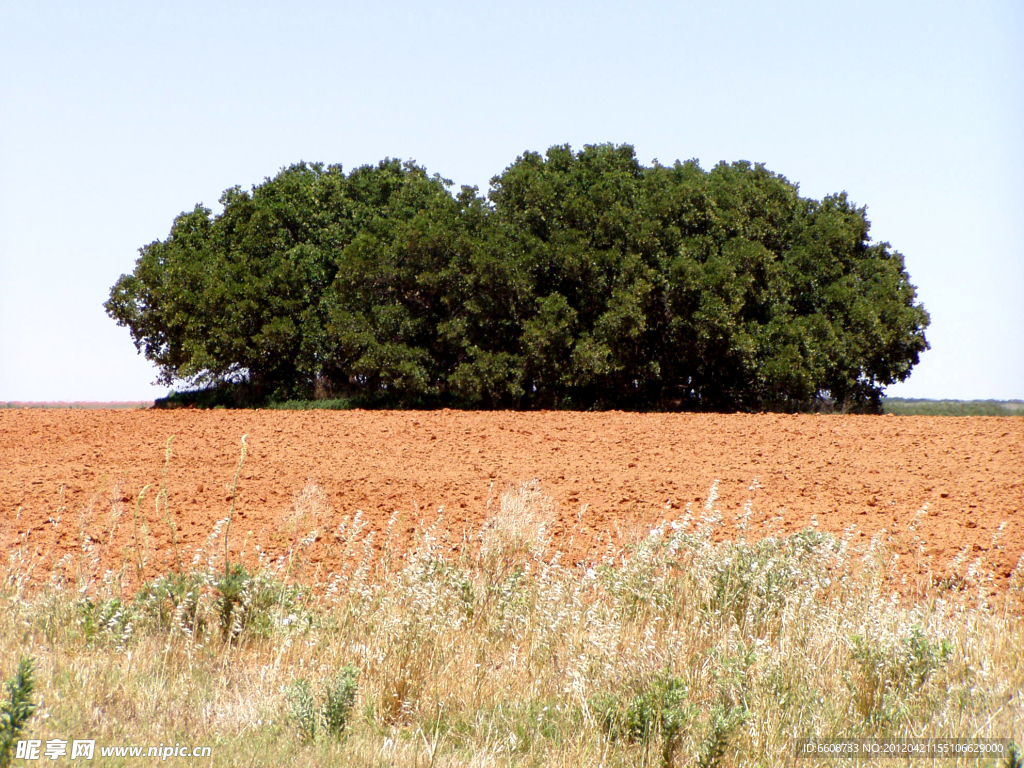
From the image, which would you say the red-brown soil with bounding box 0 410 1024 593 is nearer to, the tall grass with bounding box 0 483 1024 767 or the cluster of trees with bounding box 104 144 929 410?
the tall grass with bounding box 0 483 1024 767

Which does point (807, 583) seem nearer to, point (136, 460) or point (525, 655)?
point (525, 655)

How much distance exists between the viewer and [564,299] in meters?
25.2

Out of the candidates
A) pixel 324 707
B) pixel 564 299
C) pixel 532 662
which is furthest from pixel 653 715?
pixel 564 299

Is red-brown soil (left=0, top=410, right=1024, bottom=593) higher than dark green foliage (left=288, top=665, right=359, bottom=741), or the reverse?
red-brown soil (left=0, top=410, right=1024, bottom=593)

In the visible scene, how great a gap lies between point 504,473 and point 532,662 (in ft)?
23.6

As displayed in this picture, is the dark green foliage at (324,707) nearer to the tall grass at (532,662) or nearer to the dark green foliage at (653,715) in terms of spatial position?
the tall grass at (532,662)

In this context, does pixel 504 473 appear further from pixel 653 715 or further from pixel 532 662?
pixel 653 715

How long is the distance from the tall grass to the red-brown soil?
1.57 m

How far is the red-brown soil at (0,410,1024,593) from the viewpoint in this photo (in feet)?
28.2

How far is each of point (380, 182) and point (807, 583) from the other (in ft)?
99.4

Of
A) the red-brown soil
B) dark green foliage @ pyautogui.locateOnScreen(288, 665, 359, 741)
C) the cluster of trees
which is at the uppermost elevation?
the cluster of trees

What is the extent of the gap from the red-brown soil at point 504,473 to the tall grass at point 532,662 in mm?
1568

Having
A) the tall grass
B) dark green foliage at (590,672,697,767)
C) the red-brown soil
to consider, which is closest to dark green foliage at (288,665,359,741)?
the tall grass

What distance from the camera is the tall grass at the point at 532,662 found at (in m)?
4.08
